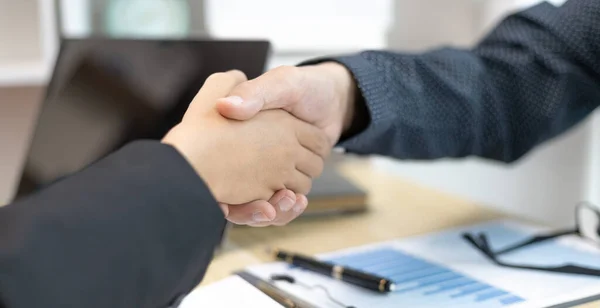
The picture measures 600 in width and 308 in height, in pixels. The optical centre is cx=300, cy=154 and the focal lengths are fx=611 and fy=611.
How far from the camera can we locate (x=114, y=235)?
0.31 metres

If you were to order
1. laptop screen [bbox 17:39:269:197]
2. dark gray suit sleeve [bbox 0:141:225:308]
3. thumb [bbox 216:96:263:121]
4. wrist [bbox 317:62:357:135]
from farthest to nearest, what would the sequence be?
1. laptop screen [bbox 17:39:269:197]
2. wrist [bbox 317:62:357:135]
3. thumb [bbox 216:96:263:121]
4. dark gray suit sleeve [bbox 0:141:225:308]

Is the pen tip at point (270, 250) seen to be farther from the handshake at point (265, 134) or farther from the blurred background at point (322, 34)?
the blurred background at point (322, 34)

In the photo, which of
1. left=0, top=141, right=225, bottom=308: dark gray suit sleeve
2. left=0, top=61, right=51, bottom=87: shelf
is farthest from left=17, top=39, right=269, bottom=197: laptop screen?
left=0, top=141, right=225, bottom=308: dark gray suit sleeve

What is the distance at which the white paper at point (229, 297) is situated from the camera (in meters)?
0.49

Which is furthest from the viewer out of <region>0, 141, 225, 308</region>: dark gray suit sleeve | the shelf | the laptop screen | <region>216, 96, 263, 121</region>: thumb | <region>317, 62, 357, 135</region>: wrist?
the shelf

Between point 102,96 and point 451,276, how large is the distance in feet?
1.42

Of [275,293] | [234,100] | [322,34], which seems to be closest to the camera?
[234,100]

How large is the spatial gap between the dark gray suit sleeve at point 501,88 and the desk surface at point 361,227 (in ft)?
0.36

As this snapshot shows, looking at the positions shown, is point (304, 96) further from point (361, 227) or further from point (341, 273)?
point (361, 227)

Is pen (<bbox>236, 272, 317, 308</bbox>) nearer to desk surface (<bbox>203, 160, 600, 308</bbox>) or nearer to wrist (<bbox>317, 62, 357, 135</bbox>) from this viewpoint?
desk surface (<bbox>203, 160, 600, 308</bbox>)

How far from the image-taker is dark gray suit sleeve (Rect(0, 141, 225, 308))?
11.5 inches

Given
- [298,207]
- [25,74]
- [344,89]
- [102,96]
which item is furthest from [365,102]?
[25,74]

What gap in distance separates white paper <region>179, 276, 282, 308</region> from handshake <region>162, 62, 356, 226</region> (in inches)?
2.7

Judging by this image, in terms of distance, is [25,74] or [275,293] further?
[25,74]
